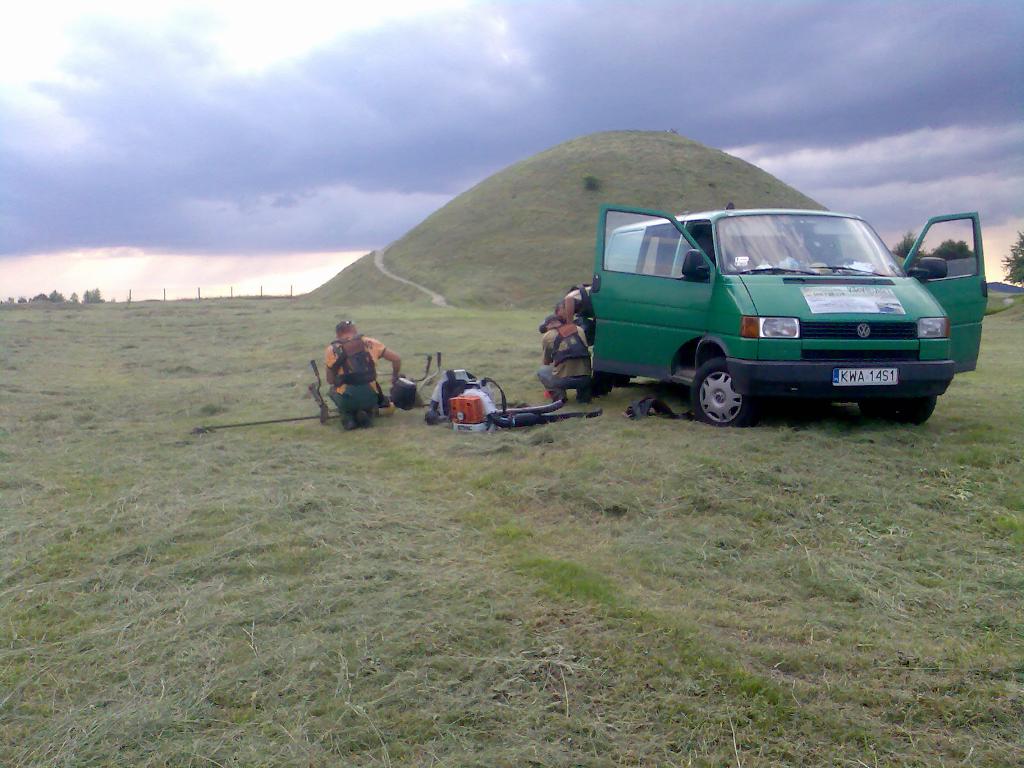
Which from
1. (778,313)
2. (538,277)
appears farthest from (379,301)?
(778,313)

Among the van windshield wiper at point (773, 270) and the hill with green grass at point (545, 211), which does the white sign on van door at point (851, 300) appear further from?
the hill with green grass at point (545, 211)

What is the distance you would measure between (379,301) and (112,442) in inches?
1767

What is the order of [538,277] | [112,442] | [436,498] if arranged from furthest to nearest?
[538,277], [112,442], [436,498]

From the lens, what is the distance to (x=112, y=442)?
29.1 ft

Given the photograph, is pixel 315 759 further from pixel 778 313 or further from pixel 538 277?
pixel 538 277

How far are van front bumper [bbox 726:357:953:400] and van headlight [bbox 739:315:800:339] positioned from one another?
215mm

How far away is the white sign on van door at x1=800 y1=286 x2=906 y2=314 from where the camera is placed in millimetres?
7285

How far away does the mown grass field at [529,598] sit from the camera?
10.6ft

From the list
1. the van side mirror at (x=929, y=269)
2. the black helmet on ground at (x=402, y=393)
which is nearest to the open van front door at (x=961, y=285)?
the van side mirror at (x=929, y=269)

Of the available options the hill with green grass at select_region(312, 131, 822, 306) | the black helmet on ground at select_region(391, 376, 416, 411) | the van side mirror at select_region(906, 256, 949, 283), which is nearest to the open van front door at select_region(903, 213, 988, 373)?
the van side mirror at select_region(906, 256, 949, 283)

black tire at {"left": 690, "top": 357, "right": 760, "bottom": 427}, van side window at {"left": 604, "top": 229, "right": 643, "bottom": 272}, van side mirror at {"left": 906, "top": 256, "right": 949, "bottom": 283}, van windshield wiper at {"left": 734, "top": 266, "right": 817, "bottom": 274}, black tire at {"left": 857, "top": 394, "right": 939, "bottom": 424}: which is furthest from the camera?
van side window at {"left": 604, "top": 229, "right": 643, "bottom": 272}

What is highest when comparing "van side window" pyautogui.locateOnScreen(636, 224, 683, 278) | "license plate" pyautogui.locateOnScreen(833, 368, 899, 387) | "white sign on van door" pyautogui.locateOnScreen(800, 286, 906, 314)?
"van side window" pyautogui.locateOnScreen(636, 224, 683, 278)

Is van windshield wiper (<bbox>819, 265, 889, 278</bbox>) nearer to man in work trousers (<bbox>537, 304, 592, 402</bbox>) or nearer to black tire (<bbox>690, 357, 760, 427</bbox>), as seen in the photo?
black tire (<bbox>690, 357, 760, 427</bbox>)

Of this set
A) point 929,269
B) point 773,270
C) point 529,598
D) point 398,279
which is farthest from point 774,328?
point 398,279
